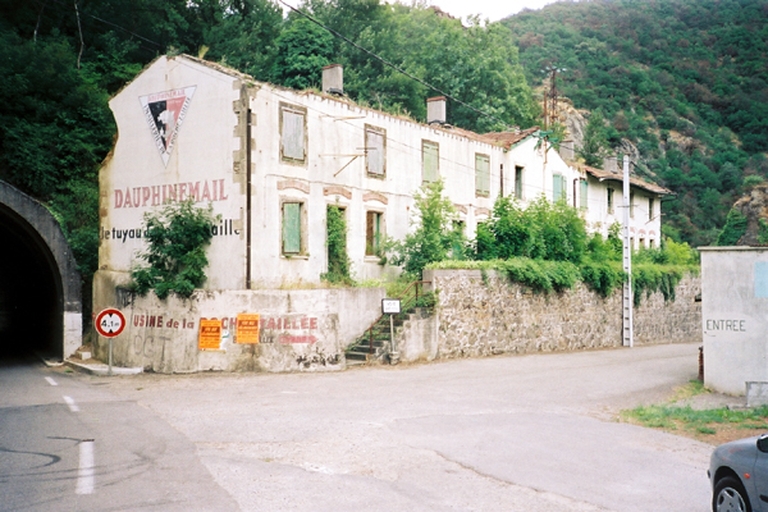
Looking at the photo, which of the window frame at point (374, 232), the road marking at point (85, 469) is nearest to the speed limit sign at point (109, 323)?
the road marking at point (85, 469)

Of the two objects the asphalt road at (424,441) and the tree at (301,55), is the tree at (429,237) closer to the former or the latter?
the asphalt road at (424,441)

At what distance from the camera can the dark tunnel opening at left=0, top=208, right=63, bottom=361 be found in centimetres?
2616

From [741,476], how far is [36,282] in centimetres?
3281

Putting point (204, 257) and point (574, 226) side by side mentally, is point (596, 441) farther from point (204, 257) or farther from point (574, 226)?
point (574, 226)

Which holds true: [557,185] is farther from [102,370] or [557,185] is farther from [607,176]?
[102,370]

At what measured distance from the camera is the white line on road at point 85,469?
781 cm

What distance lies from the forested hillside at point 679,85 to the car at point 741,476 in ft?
202

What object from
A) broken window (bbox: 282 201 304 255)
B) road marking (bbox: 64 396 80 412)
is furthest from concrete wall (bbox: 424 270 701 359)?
road marking (bbox: 64 396 80 412)

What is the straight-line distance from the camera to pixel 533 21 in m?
104

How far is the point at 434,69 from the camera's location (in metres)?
51.0

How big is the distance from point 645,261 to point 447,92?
1891 centimetres

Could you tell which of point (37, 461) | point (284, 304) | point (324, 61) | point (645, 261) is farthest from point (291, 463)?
point (324, 61)

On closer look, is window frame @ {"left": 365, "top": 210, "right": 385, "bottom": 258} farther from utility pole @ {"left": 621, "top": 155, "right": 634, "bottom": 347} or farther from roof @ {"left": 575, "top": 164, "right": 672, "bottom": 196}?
roof @ {"left": 575, "top": 164, "right": 672, "bottom": 196}

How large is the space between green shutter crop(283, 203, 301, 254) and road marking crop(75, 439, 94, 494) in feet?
40.4
